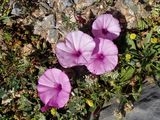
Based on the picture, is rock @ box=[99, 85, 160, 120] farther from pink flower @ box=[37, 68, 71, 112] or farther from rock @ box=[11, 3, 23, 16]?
rock @ box=[11, 3, 23, 16]

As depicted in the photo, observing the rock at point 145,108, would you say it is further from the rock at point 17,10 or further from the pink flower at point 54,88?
the rock at point 17,10

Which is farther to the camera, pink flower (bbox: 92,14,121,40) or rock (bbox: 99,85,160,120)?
pink flower (bbox: 92,14,121,40)

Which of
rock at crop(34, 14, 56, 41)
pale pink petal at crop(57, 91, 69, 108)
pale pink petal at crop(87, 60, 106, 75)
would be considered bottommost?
pale pink petal at crop(57, 91, 69, 108)

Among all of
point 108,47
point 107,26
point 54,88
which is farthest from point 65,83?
point 107,26

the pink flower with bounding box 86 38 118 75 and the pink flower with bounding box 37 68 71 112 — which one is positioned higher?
the pink flower with bounding box 86 38 118 75

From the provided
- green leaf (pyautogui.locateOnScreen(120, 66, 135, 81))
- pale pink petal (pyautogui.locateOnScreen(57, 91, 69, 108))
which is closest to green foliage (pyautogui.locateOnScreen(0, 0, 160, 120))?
green leaf (pyautogui.locateOnScreen(120, 66, 135, 81))

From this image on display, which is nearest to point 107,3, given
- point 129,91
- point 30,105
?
point 129,91

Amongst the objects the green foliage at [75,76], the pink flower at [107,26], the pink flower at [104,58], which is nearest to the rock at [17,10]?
the green foliage at [75,76]
